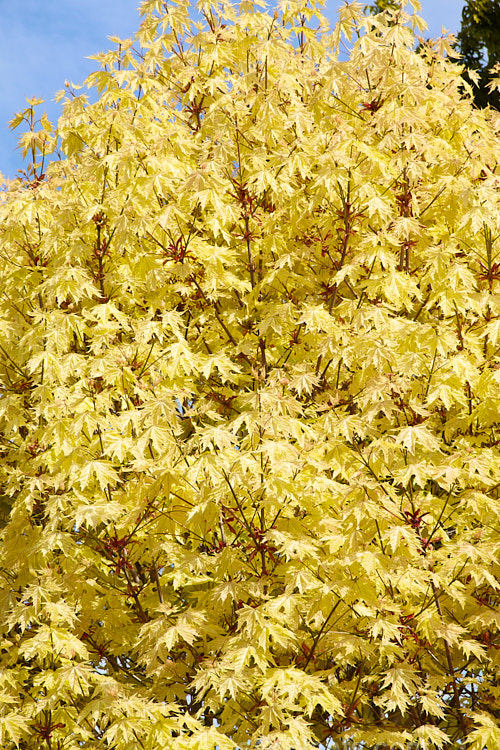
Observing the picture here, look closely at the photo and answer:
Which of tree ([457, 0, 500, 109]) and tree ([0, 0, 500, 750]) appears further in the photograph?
tree ([457, 0, 500, 109])

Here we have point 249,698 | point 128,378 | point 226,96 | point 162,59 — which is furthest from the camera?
point 162,59

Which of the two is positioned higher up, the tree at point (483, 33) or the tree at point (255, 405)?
the tree at point (483, 33)

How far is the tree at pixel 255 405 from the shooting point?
492 centimetres

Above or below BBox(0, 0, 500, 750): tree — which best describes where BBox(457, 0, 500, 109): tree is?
above

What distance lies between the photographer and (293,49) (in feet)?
25.0

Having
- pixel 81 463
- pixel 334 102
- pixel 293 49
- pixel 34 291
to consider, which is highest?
pixel 293 49

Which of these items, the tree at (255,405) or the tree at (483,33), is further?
the tree at (483,33)

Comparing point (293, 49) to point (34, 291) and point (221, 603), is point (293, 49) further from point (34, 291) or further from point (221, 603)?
point (221, 603)

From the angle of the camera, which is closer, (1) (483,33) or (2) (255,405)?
(2) (255,405)

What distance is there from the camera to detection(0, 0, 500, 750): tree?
4918 mm

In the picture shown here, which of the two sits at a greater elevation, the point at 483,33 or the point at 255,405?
the point at 483,33

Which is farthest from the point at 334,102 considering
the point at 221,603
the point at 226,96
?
the point at 221,603

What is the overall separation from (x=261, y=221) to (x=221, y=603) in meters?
3.29

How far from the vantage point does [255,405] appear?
511 centimetres
